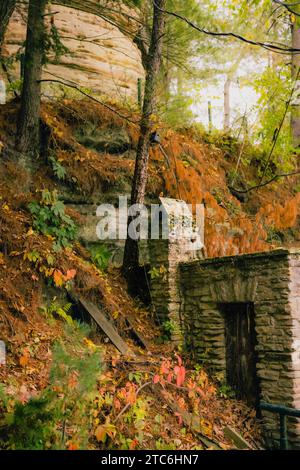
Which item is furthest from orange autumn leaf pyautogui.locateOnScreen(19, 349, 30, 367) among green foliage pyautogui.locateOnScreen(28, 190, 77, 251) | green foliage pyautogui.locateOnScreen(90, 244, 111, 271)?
green foliage pyautogui.locateOnScreen(90, 244, 111, 271)

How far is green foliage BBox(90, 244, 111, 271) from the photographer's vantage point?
7883 millimetres

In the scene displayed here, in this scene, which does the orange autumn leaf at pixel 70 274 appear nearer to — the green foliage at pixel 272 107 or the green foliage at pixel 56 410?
the green foliage at pixel 56 410

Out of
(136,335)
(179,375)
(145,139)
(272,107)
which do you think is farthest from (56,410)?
(272,107)

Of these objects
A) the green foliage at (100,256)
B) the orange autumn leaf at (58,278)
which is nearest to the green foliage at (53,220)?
the orange autumn leaf at (58,278)

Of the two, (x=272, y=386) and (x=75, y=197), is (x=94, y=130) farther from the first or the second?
(x=272, y=386)

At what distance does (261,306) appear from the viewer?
6.32m

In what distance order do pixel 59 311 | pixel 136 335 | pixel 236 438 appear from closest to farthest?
pixel 236 438 < pixel 59 311 < pixel 136 335

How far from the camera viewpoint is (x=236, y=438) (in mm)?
5645

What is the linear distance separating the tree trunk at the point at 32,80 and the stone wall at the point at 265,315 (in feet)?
12.6

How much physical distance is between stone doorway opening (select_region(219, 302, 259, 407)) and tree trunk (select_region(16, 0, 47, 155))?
4626 mm

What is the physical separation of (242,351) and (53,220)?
3643mm

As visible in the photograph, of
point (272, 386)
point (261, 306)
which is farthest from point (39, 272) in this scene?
point (272, 386)

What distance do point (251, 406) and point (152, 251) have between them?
119 inches

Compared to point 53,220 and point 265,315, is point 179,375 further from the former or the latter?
point 53,220
